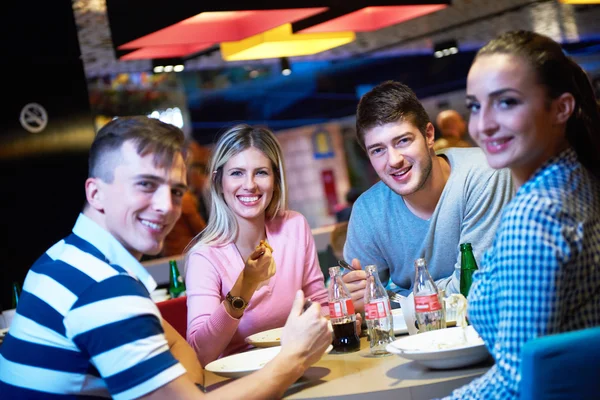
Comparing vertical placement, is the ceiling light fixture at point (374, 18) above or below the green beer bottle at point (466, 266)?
above

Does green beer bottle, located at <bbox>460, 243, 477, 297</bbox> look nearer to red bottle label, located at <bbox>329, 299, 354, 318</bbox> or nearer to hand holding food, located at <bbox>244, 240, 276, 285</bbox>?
red bottle label, located at <bbox>329, 299, 354, 318</bbox>

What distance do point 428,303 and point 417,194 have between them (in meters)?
0.95

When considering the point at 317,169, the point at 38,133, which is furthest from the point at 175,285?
the point at 317,169

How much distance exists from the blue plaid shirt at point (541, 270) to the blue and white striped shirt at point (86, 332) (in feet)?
2.26

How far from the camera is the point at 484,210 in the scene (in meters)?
2.93

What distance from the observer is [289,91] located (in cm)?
1248

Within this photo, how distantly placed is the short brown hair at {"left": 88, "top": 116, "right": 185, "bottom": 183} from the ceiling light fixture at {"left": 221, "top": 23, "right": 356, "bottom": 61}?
158 inches

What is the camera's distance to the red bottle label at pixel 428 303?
2.19m

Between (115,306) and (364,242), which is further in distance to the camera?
(364,242)

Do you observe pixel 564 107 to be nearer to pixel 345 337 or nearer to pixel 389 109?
pixel 345 337

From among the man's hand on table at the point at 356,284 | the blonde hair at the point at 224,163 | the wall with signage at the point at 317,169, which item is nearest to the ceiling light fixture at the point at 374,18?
the blonde hair at the point at 224,163

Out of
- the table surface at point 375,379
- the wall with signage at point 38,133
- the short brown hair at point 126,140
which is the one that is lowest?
the table surface at point 375,379

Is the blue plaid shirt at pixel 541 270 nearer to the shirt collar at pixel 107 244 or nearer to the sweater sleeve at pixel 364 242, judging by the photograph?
the shirt collar at pixel 107 244

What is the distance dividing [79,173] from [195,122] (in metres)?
5.97
